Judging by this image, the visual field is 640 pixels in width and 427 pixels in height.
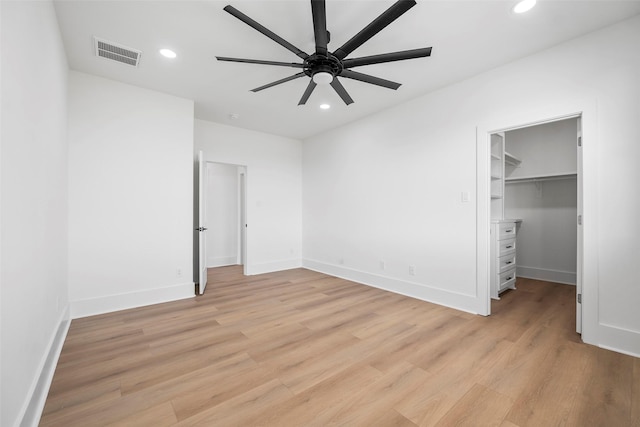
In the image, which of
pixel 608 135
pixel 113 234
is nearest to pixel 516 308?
pixel 608 135

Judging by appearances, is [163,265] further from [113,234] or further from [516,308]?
[516,308]

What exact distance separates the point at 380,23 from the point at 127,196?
3.41 metres

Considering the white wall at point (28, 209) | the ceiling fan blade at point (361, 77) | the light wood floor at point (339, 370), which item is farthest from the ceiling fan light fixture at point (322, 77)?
the light wood floor at point (339, 370)

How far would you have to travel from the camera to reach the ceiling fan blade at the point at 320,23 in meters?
1.51

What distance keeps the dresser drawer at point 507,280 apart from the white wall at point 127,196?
4.45 m

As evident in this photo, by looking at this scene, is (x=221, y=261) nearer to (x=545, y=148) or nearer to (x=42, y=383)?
(x=42, y=383)

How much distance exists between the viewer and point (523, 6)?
2008 mm

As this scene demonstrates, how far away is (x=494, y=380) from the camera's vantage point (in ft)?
6.03

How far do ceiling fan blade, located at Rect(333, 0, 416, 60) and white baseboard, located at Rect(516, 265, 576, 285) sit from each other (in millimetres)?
5026

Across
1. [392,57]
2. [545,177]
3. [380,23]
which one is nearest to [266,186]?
[392,57]

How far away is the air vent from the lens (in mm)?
2498

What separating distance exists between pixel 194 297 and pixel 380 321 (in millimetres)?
2582

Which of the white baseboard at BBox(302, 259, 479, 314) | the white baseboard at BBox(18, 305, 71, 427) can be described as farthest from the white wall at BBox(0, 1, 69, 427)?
the white baseboard at BBox(302, 259, 479, 314)

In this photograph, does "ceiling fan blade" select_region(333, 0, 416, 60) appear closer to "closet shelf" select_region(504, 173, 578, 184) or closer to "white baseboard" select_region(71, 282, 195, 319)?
"white baseboard" select_region(71, 282, 195, 319)
